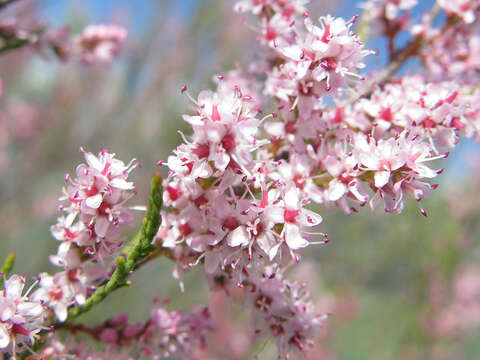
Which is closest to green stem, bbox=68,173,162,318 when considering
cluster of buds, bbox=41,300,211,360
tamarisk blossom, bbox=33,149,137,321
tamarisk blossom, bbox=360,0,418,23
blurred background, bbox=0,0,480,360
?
tamarisk blossom, bbox=33,149,137,321

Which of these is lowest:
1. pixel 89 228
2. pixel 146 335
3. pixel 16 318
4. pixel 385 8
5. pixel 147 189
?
pixel 147 189

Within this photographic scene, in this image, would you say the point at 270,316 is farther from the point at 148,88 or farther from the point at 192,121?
the point at 148,88

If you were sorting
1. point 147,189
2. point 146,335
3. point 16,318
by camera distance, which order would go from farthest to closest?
point 147,189
point 146,335
point 16,318

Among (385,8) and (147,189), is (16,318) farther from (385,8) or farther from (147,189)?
(147,189)

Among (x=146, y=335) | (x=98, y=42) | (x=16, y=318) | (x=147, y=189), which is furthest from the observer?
(x=147, y=189)

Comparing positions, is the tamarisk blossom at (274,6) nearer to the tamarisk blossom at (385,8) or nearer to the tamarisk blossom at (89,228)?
the tamarisk blossom at (385,8)

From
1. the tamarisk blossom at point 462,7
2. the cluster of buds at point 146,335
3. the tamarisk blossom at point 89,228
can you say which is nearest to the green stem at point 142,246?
the tamarisk blossom at point 89,228

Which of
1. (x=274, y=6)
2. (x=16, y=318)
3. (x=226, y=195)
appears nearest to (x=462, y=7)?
(x=274, y=6)
